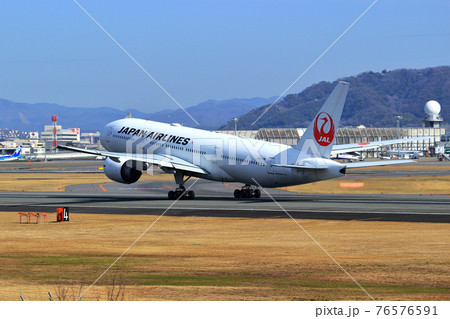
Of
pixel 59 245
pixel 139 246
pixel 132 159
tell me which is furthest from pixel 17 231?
pixel 132 159

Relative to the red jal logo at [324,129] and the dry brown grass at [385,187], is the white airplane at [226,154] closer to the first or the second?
the red jal logo at [324,129]

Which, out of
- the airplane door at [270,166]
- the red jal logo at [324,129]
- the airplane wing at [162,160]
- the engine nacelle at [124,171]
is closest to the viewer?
the red jal logo at [324,129]

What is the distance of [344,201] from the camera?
61312 millimetres

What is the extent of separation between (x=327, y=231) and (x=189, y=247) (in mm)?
9450

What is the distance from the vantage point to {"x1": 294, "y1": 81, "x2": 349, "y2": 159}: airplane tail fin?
183ft

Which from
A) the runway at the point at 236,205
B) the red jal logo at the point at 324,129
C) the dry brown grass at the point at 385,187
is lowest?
the runway at the point at 236,205

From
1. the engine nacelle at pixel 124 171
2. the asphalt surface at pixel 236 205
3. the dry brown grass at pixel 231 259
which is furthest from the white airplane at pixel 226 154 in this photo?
the dry brown grass at pixel 231 259

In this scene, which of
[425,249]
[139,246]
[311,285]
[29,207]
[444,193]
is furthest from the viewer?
[444,193]

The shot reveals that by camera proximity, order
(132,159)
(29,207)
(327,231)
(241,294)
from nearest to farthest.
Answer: (241,294) → (327,231) → (29,207) → (132,159)

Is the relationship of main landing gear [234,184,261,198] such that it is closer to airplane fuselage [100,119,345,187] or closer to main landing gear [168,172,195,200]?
airplane fuselage [100,119,345,187]

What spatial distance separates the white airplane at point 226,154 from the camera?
185ft

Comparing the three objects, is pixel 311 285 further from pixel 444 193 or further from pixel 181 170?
pixel 444 193

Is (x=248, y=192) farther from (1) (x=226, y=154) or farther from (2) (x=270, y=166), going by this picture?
(2) (x=270, y=166)

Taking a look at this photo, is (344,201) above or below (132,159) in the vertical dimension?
below
